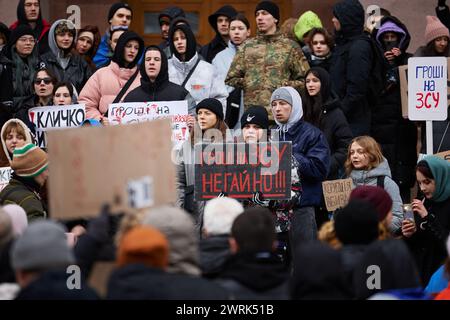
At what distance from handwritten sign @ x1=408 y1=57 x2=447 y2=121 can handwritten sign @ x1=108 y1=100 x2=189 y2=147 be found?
2.30 meters

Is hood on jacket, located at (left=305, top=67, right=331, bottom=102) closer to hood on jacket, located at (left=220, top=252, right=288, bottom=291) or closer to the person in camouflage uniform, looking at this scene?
the person in camouflage uniform

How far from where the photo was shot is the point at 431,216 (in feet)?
34.5

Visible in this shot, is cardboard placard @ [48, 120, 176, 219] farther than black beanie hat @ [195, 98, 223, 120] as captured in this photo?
No

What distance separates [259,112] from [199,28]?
6074 mm

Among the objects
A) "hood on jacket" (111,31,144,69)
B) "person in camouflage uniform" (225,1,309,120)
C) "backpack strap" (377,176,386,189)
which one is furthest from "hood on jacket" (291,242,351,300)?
"hood on jacket" (111,31,144,69)

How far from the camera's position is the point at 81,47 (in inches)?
582

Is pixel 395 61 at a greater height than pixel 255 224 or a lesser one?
greater

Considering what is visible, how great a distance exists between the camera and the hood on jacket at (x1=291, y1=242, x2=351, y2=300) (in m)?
6.80

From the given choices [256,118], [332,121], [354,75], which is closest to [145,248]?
[256,118]

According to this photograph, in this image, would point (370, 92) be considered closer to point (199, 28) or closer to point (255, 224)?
point (199, 28)

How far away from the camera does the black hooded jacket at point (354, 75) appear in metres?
13.3

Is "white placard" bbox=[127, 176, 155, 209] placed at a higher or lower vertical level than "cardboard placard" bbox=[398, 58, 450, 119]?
lower

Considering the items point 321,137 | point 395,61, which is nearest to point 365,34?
point 395,61

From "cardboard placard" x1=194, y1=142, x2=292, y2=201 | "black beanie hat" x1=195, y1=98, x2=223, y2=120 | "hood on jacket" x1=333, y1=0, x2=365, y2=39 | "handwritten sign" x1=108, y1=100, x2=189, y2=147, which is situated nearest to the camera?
"cardboard placard" x1=194, y1=142, x2=292, y2=201
